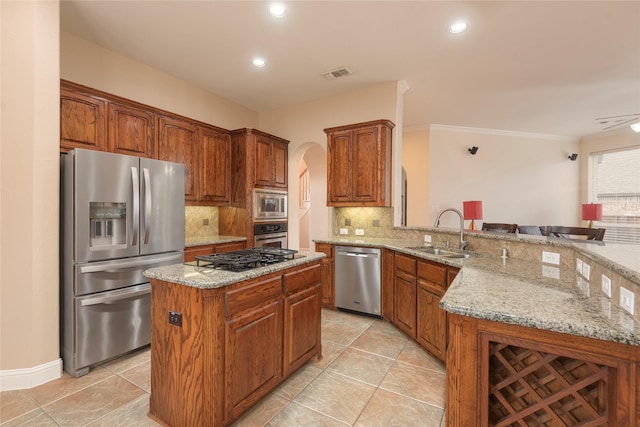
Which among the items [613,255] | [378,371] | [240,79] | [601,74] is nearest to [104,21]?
[240,79]

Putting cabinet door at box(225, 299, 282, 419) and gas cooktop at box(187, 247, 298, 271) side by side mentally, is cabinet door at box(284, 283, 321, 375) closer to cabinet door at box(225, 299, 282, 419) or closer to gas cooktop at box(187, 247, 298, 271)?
cabinet door at box(225, 299, 282, 419)

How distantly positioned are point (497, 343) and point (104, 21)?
397 centimetres

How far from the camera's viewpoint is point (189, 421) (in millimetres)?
1586

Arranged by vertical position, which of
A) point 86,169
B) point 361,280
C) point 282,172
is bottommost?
point 361,280

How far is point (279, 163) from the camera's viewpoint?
459cm

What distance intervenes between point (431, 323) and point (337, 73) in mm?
3125

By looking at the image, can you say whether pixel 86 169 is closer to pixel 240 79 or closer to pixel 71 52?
Answer: pixel 71 52

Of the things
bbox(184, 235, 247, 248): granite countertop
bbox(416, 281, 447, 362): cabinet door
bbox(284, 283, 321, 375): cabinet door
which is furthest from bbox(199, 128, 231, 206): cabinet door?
bbox(416, 281, 447, 362): cabinet door

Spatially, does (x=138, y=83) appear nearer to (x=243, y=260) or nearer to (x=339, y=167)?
(x=339, y=167)

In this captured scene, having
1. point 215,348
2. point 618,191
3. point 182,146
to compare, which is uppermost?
point 182,146

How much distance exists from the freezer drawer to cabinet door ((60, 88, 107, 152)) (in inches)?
58.0

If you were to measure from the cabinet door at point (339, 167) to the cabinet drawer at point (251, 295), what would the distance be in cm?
→ 221

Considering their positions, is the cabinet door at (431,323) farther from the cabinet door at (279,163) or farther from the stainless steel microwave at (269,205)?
the cabinet door at (279,163)

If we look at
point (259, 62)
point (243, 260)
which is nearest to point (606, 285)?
point (243, 260)
